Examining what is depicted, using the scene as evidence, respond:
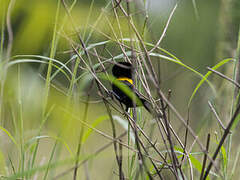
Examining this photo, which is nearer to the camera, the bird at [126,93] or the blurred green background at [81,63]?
the bird at [126,93]

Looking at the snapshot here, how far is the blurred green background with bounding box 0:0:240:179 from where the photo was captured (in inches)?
38.2

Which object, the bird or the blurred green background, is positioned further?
the blurred green background

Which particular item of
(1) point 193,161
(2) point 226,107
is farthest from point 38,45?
(1) point 193,161

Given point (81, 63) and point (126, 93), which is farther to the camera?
point (81, 63)

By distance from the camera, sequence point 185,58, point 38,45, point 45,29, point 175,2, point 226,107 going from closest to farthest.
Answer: point 175,2
point 226,107
point 38,45
point 45,29
point 185,58

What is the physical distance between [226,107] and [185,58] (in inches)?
162

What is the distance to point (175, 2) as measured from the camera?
1.02 meters

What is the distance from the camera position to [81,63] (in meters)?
1.33

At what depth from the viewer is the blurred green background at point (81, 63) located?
97 centimetres

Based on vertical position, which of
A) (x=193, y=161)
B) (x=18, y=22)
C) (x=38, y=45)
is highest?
(x=18, y=22)

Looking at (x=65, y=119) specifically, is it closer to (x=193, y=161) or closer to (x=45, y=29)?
(x=193, y=161)

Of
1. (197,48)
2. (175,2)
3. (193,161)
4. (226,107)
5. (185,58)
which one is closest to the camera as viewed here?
(193,161)

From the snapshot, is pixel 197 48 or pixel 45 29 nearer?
pixel 45 29

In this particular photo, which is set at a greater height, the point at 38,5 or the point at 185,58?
the point at 38,5
